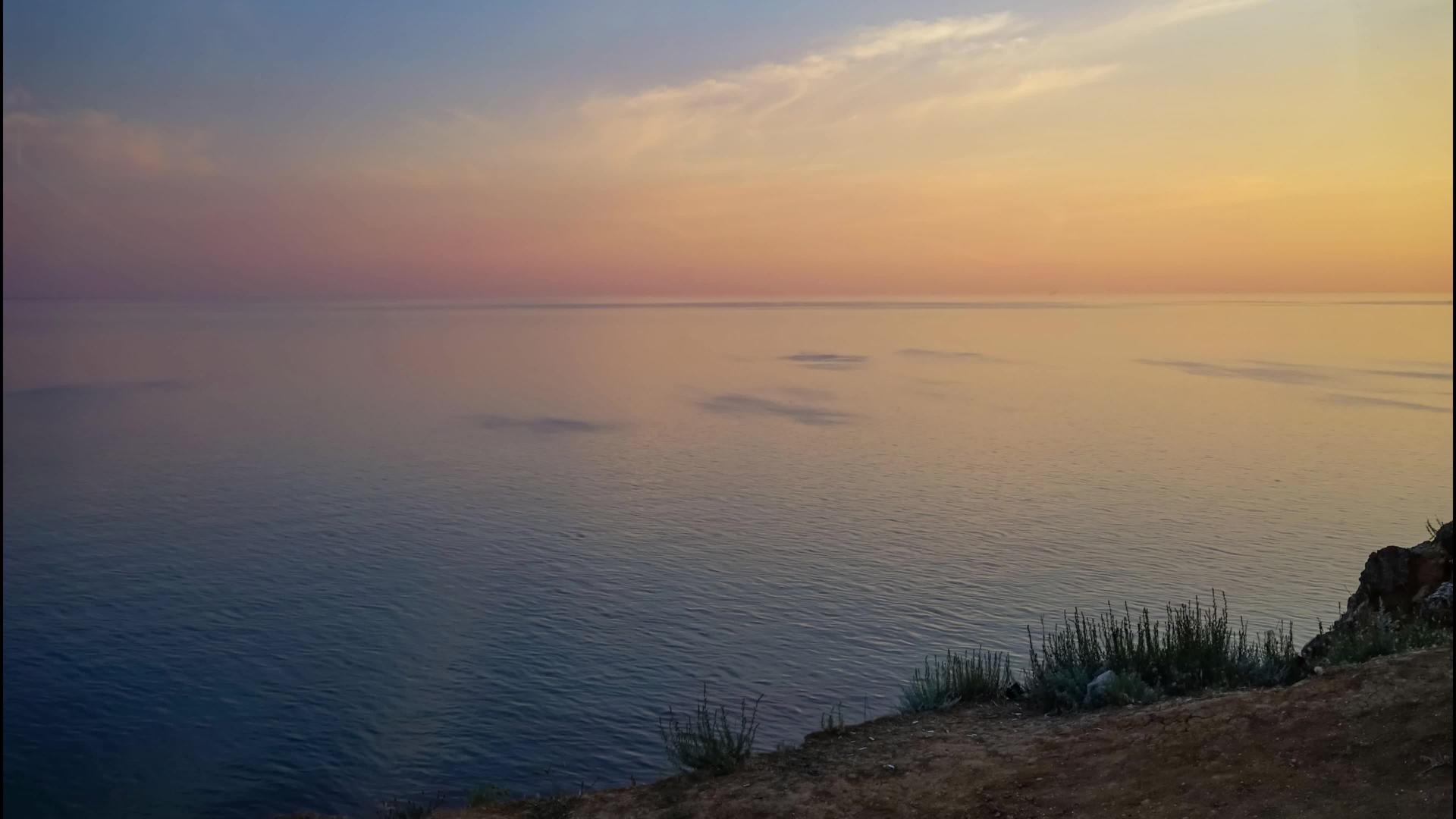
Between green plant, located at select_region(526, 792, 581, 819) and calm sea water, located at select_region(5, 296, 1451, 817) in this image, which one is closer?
green plant, located at select_region(526, 792, 581, 819)

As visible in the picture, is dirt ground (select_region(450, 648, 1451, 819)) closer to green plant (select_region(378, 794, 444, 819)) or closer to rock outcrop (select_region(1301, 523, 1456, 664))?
green plant (select_region(378, 794, 444, 819))

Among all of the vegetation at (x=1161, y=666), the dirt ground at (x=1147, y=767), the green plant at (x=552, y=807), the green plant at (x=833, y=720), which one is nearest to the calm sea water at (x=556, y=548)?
the green plant at (x=833, y=720)

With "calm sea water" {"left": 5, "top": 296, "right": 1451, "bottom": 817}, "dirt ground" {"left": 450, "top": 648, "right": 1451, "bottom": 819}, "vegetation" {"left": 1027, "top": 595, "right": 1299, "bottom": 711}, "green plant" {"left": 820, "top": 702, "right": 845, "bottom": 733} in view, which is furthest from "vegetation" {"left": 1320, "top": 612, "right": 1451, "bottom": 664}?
"calm sea water" {"left": 5, "top": 296, "right": 1451, "bottom": 817}

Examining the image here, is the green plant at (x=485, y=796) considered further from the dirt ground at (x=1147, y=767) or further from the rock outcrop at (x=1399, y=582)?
the rock outcrop at (x=1399, y=582)

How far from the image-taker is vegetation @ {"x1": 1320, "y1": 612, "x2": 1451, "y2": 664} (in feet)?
29.3

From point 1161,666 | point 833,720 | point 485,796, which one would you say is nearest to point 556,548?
point 833,720

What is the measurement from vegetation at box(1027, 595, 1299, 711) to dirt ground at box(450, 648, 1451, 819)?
1.47 feet

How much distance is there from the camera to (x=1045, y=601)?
16.8 m

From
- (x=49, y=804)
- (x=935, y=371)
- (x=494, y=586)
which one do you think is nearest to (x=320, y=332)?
(x=935, y=371)

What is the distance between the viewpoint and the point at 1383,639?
361 inches

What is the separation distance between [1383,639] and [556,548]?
1413 cm

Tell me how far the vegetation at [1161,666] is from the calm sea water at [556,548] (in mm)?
2929

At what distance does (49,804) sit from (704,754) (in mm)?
6666

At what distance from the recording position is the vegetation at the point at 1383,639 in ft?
29.3
